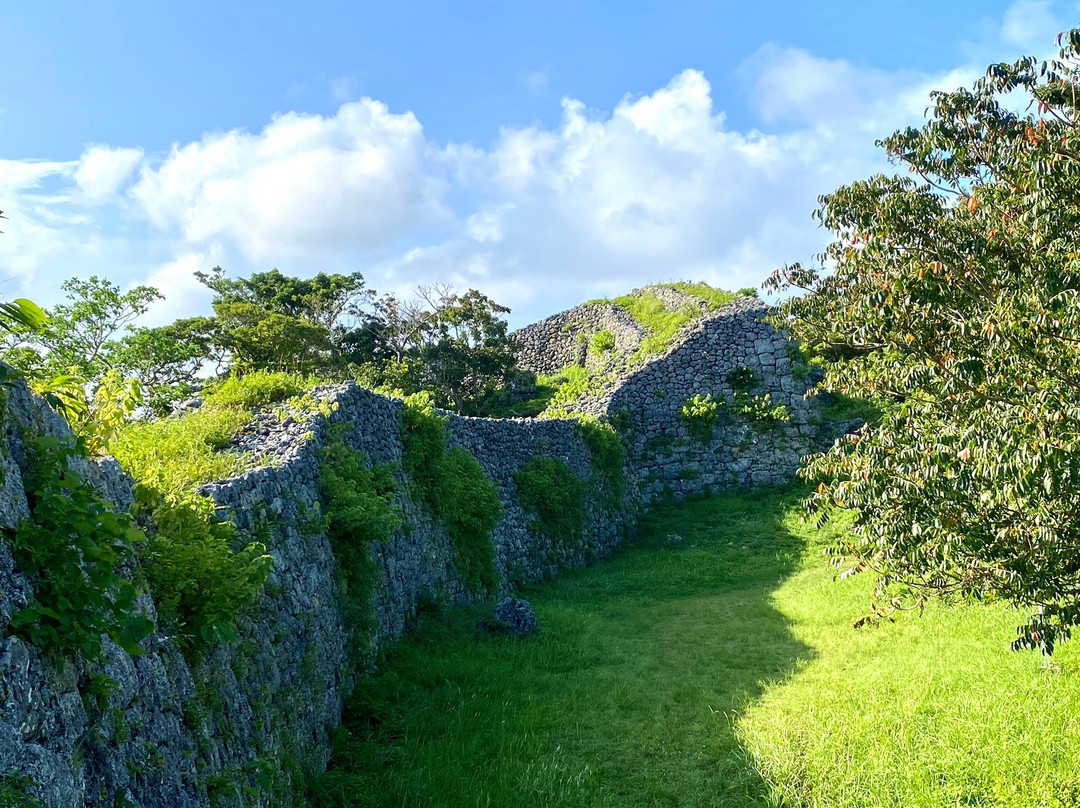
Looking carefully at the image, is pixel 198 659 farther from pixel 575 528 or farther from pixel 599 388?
pixel 599 388

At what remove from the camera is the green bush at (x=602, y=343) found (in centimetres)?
2695

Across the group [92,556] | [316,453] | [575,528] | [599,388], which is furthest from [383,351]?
[92,556]

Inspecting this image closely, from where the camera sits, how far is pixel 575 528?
16.6 meters

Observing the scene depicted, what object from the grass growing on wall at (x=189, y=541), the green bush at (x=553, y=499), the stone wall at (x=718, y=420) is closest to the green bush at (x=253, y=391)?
the grass growing on wall at (x=189, y=541)

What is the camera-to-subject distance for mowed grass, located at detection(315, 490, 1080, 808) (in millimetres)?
5953

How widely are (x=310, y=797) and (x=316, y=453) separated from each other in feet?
13.0

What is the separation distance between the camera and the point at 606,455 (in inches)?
755

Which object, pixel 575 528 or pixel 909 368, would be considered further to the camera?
pixel 575 528

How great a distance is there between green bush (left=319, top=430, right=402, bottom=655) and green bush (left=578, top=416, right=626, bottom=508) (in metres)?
10.3

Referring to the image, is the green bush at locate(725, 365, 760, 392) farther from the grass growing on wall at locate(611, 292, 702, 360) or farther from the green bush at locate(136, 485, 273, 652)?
the green bush at locate(136, 485, 273, 652)

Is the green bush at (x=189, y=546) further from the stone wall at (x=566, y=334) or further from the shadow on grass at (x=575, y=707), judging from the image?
the stone wall at (x=566, y=334)

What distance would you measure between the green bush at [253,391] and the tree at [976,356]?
→ 720 cm

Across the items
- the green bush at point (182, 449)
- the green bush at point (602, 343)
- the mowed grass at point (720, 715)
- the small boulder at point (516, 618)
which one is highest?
the green bush at point (602, 343)

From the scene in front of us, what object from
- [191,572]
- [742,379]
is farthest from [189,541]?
[742,379]
